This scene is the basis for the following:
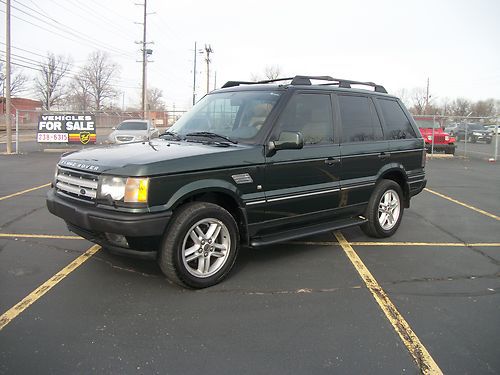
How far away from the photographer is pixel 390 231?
6.14 m

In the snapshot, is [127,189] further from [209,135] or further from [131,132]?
[131,132]

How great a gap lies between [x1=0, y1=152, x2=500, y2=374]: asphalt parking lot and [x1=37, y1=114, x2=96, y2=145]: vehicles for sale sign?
15121mm

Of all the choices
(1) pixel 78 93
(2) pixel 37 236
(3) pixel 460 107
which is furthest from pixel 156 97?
(2) pixel 37 236

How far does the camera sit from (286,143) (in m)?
4.42

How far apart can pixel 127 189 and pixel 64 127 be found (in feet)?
59.8

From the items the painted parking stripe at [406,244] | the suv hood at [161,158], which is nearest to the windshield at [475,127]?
the painted parking stripe at [406,244]

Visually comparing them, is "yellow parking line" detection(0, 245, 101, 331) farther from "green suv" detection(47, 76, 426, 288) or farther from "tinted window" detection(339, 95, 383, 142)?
"tinted window" detection(339, 95, 383, 142)

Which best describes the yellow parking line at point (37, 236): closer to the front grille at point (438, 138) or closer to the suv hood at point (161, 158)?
the suv hood at point (161, 158)

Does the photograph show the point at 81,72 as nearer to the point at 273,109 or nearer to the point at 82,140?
the point at 82,140

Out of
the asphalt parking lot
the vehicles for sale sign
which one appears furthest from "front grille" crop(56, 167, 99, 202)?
the vehicles for sale sign

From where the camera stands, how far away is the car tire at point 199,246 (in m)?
3.92

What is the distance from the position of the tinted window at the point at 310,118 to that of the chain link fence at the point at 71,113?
17230 millimetres

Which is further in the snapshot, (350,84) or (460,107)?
(460,107)

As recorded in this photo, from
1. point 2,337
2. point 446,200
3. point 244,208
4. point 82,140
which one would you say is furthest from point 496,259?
point 82,140
